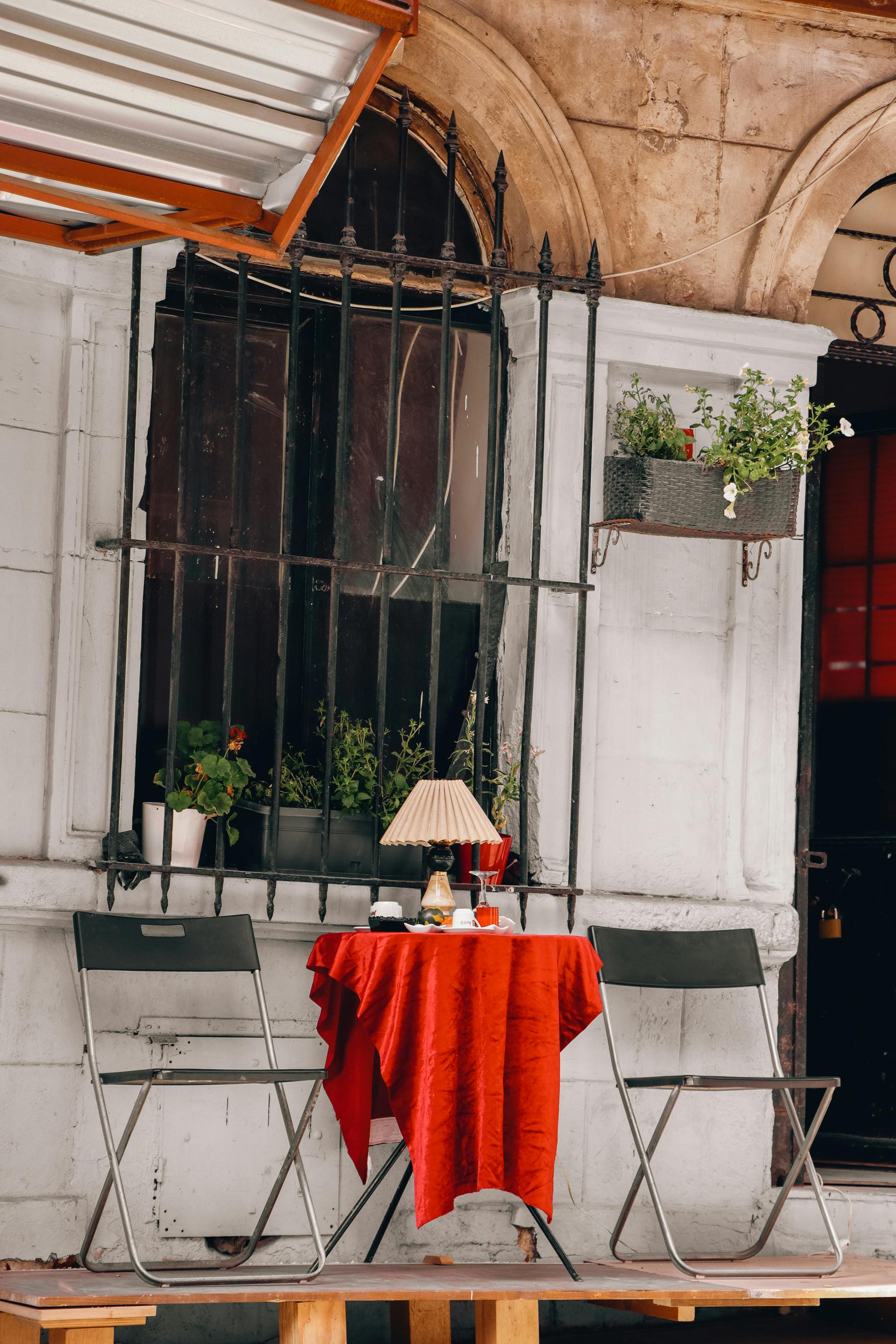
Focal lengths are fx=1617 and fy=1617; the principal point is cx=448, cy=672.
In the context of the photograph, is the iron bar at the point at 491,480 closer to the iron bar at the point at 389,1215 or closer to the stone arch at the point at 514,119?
the stone arch at the point at 514,119

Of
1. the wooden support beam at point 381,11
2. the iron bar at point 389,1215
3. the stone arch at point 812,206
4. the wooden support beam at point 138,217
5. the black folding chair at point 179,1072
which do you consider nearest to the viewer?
the wooden support beam at point 381,11

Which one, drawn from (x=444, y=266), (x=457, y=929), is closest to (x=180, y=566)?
(x=444, y=266)

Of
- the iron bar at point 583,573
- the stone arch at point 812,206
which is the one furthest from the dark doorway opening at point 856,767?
the iron bar at point 583,573

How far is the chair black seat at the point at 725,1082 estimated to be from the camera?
3.96m

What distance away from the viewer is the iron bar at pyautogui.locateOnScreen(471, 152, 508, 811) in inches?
179

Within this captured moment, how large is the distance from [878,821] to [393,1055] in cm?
290

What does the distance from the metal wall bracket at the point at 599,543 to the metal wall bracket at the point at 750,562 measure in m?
0.41

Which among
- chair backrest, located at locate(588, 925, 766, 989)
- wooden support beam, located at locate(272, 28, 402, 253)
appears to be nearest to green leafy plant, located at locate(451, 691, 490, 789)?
chair backrest, located at locate(588, 925, 766, 989)

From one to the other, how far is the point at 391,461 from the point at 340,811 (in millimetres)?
990

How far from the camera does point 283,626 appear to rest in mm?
4359

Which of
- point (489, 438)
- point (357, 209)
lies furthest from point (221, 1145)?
point (357, 209)

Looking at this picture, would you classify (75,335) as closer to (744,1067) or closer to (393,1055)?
(393,1055)

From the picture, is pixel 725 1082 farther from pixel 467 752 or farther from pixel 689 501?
pixel 689 501

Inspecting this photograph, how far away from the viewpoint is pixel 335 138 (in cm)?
262
